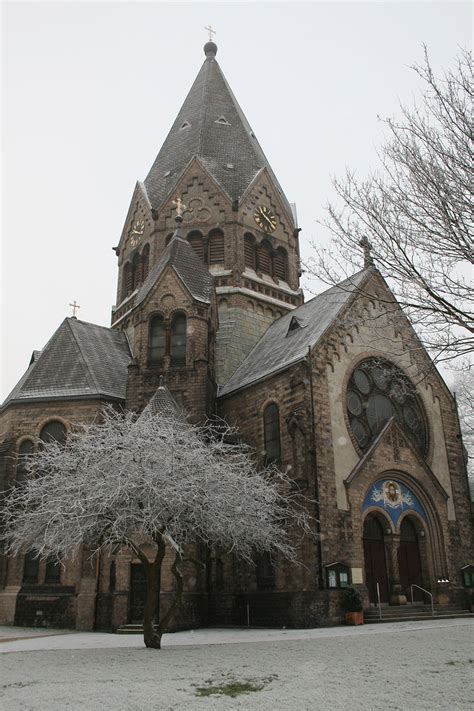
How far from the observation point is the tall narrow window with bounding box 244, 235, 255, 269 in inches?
1302

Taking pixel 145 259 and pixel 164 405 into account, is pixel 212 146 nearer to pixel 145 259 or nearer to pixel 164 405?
pixel 145 259

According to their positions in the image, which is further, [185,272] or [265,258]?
[265,258]

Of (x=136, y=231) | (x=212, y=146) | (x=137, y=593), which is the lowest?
(x=137, y=593)

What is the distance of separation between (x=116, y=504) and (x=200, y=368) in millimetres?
11760

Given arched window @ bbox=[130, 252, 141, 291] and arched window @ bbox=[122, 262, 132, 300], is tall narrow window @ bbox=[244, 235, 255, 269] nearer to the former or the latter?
arched window @ bbox=[130, 252, 141, 291]

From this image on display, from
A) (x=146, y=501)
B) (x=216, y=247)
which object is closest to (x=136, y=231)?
(x=216, y=247)

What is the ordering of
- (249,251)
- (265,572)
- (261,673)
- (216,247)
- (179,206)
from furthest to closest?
(249,251) → (216,247) → (179,206) → (265,572) → (261,673)

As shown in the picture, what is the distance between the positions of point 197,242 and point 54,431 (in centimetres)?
1343

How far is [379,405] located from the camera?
2445cm

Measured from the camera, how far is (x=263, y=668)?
9852mm

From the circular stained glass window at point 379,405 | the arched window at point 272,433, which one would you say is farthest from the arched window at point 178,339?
the circular stained glass window at point 379,405

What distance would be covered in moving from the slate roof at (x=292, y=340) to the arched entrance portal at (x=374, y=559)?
6.47m

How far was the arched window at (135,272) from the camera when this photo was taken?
34.3 metres

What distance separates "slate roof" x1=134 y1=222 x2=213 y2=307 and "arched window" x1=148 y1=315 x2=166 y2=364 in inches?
46.4
